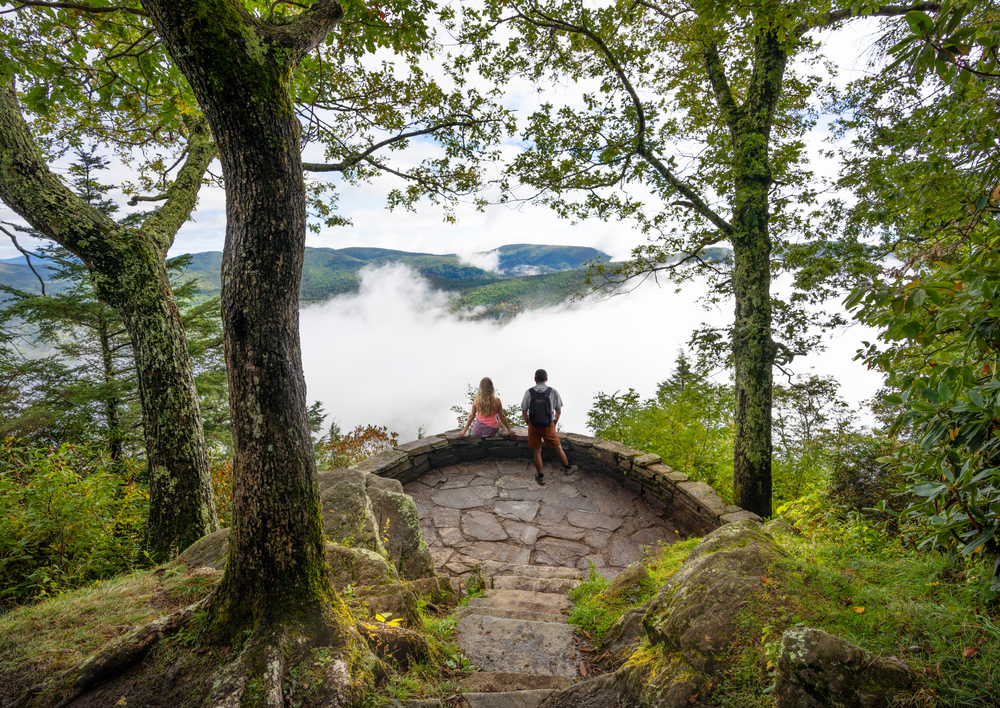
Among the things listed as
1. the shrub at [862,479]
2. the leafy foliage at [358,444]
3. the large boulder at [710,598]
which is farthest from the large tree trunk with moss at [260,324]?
the leafy foliage at [358,444]

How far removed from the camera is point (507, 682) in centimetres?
263

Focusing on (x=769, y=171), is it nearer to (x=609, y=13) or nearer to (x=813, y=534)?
(x=609, y=13)

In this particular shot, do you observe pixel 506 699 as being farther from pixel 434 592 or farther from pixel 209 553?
pixel 209 553

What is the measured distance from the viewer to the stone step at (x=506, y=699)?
230cm

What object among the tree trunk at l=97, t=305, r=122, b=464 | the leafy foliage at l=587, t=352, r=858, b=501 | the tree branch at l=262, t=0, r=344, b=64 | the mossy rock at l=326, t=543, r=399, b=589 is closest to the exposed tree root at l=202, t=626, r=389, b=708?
the mossy rock at l=326, t=543, r=399, b=589

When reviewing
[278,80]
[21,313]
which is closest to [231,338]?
→ [278,80]

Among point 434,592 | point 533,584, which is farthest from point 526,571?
point 434,592

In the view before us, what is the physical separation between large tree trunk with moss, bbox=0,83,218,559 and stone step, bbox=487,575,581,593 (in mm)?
2916

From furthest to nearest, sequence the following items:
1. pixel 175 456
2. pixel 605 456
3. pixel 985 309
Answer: pixel 605 456, pixel 175 456, pixel 985 309

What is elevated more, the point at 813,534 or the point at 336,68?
the point at 336,68

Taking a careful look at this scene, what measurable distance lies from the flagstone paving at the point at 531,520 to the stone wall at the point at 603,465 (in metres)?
0.18

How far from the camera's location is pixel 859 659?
4.98ft

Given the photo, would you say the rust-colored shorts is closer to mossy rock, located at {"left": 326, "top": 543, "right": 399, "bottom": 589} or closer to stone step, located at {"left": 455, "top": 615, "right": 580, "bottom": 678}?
stone step, located at {"left": 455, "top": 615, "right": 580, "bottom": 678}

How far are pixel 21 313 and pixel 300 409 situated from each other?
11120mm
